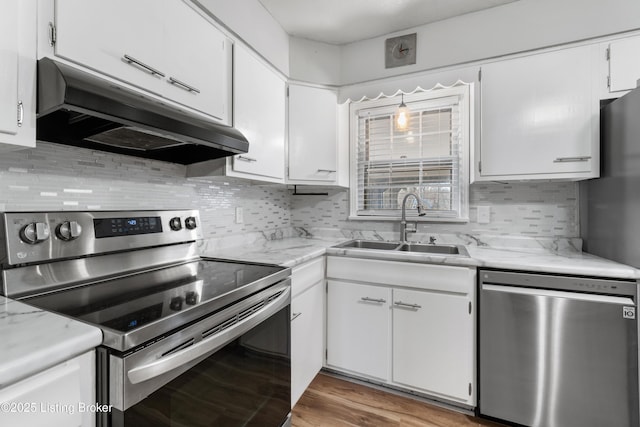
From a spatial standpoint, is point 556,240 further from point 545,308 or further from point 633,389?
point 633,389

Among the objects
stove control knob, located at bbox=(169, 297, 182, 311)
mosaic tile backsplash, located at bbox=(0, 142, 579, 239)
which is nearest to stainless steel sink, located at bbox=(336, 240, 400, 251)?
mosaic tile backsplash, located at bbox=(0, 142, 579, 239)

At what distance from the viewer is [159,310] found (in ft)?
2.79

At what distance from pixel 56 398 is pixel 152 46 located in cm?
120

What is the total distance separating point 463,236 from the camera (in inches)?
88.4

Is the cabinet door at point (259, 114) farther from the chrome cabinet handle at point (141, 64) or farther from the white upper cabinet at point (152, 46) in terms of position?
the chrome cabinet handle at point (141, 64)

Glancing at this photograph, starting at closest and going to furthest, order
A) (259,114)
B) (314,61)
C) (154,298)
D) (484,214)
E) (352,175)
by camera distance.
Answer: (154,298), (259,114), (484,214), (314,61), (352,175)

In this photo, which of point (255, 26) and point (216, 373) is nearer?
point (216, 373)

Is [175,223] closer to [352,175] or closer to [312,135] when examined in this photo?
[312,135]

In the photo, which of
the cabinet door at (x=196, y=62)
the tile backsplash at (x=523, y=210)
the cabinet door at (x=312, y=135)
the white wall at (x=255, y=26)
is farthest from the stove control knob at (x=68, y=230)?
the tile backsplash at (x=523, y=210)

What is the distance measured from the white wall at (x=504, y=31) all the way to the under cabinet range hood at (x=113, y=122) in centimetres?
147

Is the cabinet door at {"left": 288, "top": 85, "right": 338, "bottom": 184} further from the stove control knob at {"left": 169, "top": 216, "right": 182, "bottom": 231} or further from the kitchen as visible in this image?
the stove control knob at {"left": 169, "top": 216, "right": 182, "bottom": 231}

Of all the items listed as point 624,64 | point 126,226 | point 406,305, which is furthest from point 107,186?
point 624,64

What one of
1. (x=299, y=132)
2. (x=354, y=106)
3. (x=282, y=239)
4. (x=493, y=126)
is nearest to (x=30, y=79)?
(x=299, y=132)

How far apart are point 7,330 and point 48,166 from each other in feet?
2.47
